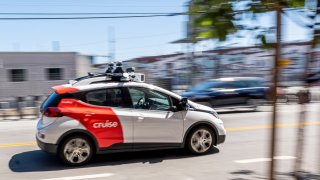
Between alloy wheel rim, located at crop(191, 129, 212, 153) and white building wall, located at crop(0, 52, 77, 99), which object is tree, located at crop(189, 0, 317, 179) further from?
white building wall, located at crop(0, 52, 77, 99)

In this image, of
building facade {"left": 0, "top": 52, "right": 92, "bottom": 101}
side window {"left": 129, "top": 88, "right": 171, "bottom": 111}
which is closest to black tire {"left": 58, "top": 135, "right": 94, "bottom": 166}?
side window {"left": 129, "top": 88, "right": 171, "bottom": 111}

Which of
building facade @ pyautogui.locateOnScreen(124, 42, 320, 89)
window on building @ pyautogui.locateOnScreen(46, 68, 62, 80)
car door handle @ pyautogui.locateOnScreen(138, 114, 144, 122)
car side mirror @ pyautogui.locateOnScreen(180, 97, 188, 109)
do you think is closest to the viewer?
car door handle @ pyautogui.locateOnScreen(138, 114, 144, 122)

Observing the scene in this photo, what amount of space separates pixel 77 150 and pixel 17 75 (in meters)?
16.5

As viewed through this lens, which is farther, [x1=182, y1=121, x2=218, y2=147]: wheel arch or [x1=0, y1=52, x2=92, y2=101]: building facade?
[x1=0, y1=52, x2=92, y2=101]: building facade

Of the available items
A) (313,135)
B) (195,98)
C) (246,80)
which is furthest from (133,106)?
(246,80)

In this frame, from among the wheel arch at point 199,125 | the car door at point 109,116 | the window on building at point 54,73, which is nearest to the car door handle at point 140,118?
the car door at point 109,116

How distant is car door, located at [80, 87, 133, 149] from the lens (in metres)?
7.07

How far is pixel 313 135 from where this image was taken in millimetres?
10109

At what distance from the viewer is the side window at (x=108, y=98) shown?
23.6 feet

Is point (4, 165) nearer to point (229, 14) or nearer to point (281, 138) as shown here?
point (229, 14)

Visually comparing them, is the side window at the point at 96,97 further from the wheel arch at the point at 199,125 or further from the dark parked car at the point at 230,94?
the dark parked car at the point at 230,94

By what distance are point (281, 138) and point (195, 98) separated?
6.62 metres

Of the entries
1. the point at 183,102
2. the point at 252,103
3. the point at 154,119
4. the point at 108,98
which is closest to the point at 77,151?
the point at 108,98

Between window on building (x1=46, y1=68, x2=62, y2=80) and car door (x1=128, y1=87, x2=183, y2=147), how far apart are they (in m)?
17.0
